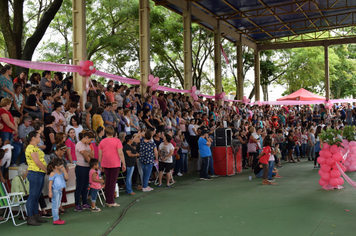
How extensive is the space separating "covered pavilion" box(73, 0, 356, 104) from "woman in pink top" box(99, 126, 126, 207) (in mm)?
4389

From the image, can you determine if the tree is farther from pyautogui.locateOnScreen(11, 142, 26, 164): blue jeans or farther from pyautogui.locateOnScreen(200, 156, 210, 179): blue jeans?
pyautogui.locateOnScreen(200, 156, 210, 179): blue jeans

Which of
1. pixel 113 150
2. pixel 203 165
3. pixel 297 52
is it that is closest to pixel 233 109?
pixel 203 165

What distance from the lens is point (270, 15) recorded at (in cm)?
2098

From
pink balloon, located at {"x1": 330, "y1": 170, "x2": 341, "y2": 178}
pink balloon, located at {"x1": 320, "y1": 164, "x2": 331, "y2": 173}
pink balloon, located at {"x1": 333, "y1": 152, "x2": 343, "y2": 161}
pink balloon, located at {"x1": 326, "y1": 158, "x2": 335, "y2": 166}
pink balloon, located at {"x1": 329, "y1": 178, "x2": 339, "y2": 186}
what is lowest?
pink balloon, located at {"x1": 329, "y1": 178, "x2": 339, "y2": 186}

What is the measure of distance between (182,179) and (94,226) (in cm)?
555

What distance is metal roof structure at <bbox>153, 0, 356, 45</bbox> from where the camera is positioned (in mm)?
19328

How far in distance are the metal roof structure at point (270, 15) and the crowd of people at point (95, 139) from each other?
21.7ft

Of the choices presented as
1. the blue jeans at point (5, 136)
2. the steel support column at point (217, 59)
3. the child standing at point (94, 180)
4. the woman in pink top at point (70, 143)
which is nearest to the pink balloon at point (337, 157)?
the child standing at point (94, 180)

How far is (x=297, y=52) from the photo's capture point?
33.6 metres

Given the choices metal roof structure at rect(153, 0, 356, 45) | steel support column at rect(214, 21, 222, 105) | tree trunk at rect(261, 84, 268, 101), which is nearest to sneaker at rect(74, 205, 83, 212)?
metal roof structure at rect(153, 0, 356, 45)

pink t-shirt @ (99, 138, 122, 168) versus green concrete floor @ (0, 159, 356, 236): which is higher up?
pink t-shirt @ (99, 138, 122, 168)

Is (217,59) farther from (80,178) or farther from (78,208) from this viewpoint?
(78,208)

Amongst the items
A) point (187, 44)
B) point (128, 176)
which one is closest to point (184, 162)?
point (128, 176)

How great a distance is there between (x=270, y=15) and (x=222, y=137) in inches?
461
